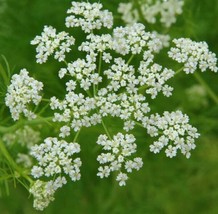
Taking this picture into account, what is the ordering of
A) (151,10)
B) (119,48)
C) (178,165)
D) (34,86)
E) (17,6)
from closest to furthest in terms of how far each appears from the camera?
(34,86), (119,48), (151,10), (17,6), (178,165)

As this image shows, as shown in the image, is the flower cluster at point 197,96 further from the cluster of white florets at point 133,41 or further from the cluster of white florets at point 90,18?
the cluster of white florets at point 90,18

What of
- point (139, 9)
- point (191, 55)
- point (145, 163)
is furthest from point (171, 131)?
point (145, 163)

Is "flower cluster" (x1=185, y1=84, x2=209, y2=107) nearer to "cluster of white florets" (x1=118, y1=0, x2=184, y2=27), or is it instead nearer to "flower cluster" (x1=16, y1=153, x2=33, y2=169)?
"cluster of white florets" (x1=118, y1=0, x2=184, y2=27)

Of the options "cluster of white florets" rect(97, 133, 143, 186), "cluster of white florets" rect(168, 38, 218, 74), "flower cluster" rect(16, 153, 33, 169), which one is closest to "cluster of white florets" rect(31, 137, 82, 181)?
"cluster of white florets" rect(97, 133, 143, 186)

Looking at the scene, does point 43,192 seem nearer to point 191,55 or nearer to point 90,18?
point 90,18

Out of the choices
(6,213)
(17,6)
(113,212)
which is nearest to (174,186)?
(113,212)

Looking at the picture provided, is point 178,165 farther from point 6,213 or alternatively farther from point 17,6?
point 17,6
